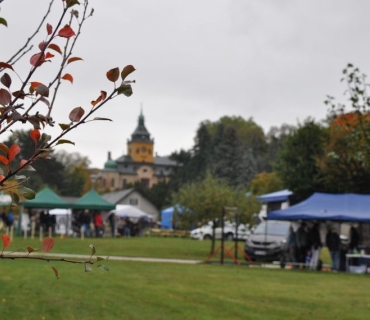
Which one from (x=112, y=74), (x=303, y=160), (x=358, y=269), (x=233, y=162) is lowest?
(x=358, y=269)

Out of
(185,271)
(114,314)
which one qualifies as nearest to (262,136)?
(185,271)

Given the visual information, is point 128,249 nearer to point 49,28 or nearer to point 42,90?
point 49,28

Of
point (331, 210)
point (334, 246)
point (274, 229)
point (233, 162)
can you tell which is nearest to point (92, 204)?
point (274, 229)

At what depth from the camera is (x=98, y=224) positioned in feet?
150

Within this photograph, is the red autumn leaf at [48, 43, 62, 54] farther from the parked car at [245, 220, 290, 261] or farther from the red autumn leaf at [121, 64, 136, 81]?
the parked car at [245, 220, 290, 261]

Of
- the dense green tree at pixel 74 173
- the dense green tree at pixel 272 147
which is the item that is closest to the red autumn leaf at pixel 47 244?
the dense green tree at pixel 272 147

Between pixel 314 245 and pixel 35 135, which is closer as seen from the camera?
pixel 35 135

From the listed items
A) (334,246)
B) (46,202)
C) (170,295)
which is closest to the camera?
(170,295)

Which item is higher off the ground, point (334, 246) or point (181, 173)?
point (181, 173)

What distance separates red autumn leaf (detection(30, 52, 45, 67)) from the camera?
3230mm

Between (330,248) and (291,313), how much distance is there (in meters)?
12.6

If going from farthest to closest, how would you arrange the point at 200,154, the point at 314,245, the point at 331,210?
1. the point at 200,154
2. the point at 314,245
3. the point at 331,210

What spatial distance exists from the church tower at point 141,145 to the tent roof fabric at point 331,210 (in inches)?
6142

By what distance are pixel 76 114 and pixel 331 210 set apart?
873 inches
